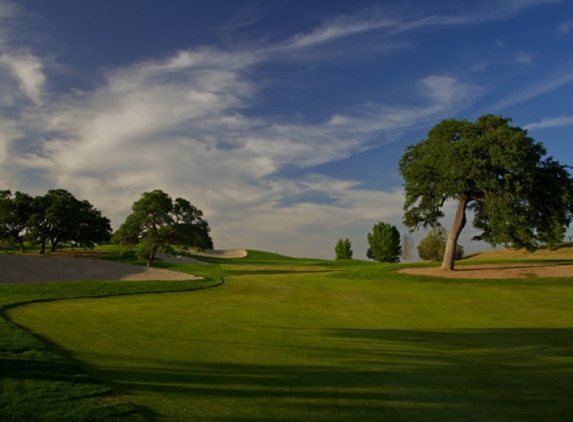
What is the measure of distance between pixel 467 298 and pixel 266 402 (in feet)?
62.7

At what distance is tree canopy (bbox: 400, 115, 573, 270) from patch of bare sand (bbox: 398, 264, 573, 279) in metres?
1.80

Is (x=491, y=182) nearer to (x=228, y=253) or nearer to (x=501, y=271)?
(x=501, y=271)

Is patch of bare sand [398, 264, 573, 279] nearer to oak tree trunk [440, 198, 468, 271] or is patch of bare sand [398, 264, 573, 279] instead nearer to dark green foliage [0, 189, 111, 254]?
oak tree trunk [440, 198, 468, 271]

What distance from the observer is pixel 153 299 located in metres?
21.0

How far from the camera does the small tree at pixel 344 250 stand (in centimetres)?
10725

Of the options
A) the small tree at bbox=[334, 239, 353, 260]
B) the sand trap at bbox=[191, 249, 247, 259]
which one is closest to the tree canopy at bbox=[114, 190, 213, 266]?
the sand trap at bbox=[191, 249, 247, 259]

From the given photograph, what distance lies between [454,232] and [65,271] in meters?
34.7

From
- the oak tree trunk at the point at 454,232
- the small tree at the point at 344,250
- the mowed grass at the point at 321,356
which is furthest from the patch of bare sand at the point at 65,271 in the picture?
the small tree at the point at 344,250

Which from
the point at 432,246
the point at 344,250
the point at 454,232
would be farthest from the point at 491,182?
the point at 344,250

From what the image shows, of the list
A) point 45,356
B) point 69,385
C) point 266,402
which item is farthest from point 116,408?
point 45,356

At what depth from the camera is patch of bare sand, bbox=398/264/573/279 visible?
31.1 metres

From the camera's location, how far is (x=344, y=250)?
107562 mm

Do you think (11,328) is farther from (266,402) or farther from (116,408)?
(266,402)

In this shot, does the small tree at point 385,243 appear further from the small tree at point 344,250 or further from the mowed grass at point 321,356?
the mowed grass at point 321,356
